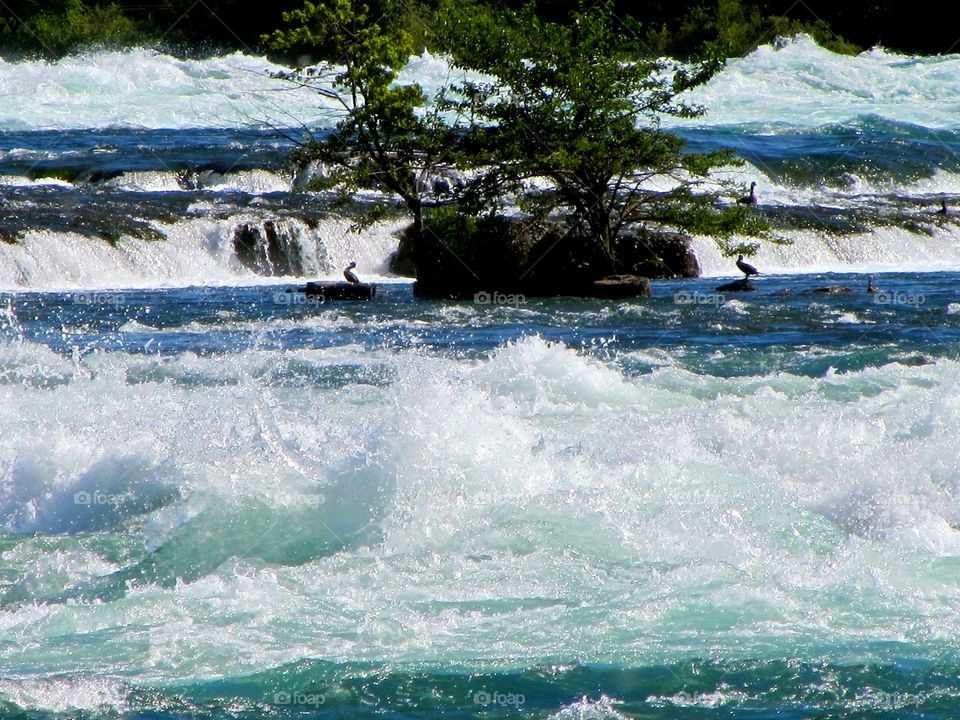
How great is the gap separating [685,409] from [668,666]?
14.7ft

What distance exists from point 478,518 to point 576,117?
11431 millimetres

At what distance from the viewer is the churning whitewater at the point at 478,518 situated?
222 inches

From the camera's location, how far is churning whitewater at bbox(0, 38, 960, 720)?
222 inches

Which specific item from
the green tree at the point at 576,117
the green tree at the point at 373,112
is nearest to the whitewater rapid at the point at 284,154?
the green tree at the point at 373,112

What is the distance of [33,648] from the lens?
5.98 metres

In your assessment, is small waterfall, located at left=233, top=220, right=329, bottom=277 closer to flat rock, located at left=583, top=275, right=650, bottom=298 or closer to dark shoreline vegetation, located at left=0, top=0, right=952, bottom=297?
dark shoreline vegetation, located at left=0, top=0, right=952, bottom=297

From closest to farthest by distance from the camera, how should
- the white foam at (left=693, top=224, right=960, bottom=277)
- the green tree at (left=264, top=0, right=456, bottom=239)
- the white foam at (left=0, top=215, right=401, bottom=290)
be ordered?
the green tree at (left=264, top=0, right=456, bottom=239) < the white foam at (left=0, top=215, right=401, bottom=290) < the white foam at (left=693, top=224, right=960, bottom=277)

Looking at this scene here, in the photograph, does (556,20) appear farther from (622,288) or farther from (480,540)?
(480,540)

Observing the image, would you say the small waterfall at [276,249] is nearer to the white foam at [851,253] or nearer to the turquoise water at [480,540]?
the white foam at [851,253]

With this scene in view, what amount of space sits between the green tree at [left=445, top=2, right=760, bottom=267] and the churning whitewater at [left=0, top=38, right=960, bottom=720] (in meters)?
2.85

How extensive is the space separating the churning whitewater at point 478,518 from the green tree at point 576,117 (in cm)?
285

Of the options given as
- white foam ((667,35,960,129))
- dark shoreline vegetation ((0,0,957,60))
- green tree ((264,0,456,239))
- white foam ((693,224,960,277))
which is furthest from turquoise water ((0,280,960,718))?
dark shoreline vegetation ((0,0,957,60))

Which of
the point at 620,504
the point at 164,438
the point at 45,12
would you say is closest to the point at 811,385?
the point at 620,504

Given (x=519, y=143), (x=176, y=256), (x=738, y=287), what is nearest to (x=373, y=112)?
(x=519, y=143)
